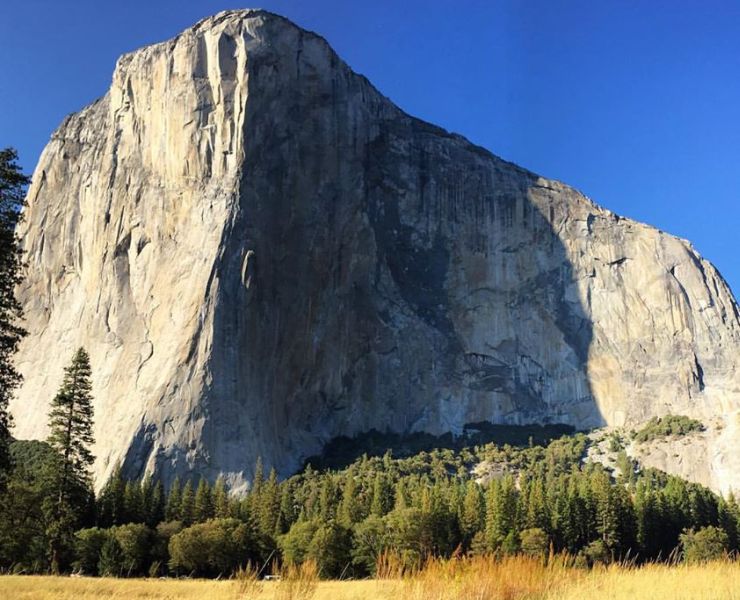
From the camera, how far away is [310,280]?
99312 millimetres

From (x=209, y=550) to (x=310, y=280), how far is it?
58.5 metres

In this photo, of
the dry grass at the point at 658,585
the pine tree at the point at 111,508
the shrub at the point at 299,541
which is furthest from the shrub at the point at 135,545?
the dry grass at the point at 658,585

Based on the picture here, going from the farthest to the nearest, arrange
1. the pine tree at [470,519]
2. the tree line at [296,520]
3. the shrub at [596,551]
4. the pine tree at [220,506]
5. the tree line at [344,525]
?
the pine tree at [220,506] < the pine tree at [470,519] < the shrub at [596,551] < the tree line at [344,525] < the tree line at [296,520]

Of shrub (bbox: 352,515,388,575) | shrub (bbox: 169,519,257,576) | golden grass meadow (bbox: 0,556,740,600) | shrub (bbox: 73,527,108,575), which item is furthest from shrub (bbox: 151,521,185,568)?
golden grass meadow (bbox: 0,556,740,600)

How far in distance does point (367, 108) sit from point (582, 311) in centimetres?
4278

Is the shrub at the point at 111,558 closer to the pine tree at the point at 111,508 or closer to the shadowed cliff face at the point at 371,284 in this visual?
the pine tree at the point at 111,508

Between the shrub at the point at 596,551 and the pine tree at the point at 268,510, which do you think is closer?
the shrub at the point at 596,551

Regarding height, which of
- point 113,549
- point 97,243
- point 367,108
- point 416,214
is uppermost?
point 367,108

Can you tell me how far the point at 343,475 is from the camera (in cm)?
8156

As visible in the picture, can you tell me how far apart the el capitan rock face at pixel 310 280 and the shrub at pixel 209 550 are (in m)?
32.2

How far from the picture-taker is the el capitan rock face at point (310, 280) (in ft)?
283

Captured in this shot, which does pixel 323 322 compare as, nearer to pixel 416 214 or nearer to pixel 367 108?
pixel 416 214

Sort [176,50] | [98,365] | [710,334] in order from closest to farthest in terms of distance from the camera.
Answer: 1. [98,365]
2. [176,50]
3. [710,334]

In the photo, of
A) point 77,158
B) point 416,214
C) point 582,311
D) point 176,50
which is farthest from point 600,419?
point 77,158
